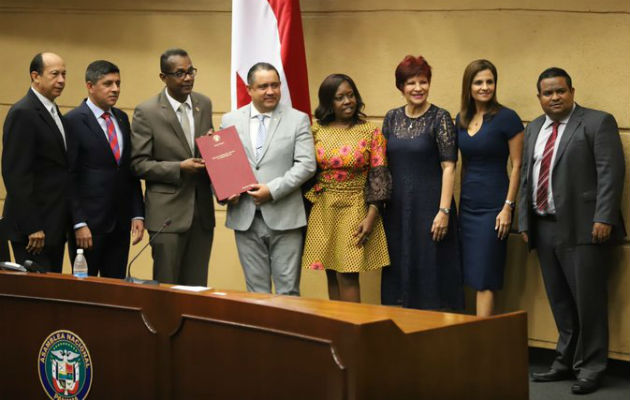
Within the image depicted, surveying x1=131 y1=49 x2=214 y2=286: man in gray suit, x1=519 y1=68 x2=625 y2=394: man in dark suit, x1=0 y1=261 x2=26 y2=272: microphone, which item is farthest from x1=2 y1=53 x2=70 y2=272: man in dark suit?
x1=519 y1=68 x2=625 y2=394: man in dark suit

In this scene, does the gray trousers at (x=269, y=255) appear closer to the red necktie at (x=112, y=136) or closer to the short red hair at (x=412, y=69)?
the red necktie at (x=112, y=136)

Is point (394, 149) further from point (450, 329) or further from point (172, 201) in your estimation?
point (450, 329)

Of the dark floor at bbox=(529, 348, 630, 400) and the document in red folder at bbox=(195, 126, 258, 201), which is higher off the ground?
the document in red folder at bbox=(195, 126, 258, 201)

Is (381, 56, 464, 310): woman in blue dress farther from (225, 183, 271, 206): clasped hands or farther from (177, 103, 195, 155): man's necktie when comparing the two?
(177, 103, 195, 155): man's necktie

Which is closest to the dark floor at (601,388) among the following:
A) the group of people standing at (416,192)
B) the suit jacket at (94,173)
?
the group of people standing at (416,192)

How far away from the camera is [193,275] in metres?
4.82

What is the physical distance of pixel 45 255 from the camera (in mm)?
4574

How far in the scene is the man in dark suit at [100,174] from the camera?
15.3 ft

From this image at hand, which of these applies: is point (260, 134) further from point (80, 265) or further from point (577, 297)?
point (577, 297)

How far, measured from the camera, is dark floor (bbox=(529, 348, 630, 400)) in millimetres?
4461

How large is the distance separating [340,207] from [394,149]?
0.42m

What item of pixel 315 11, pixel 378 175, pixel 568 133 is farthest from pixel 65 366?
pixel 315 11

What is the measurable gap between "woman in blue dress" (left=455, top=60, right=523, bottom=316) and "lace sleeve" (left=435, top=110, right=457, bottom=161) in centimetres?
11

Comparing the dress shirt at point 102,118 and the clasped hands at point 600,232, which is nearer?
the clasped hands at point 600,232
